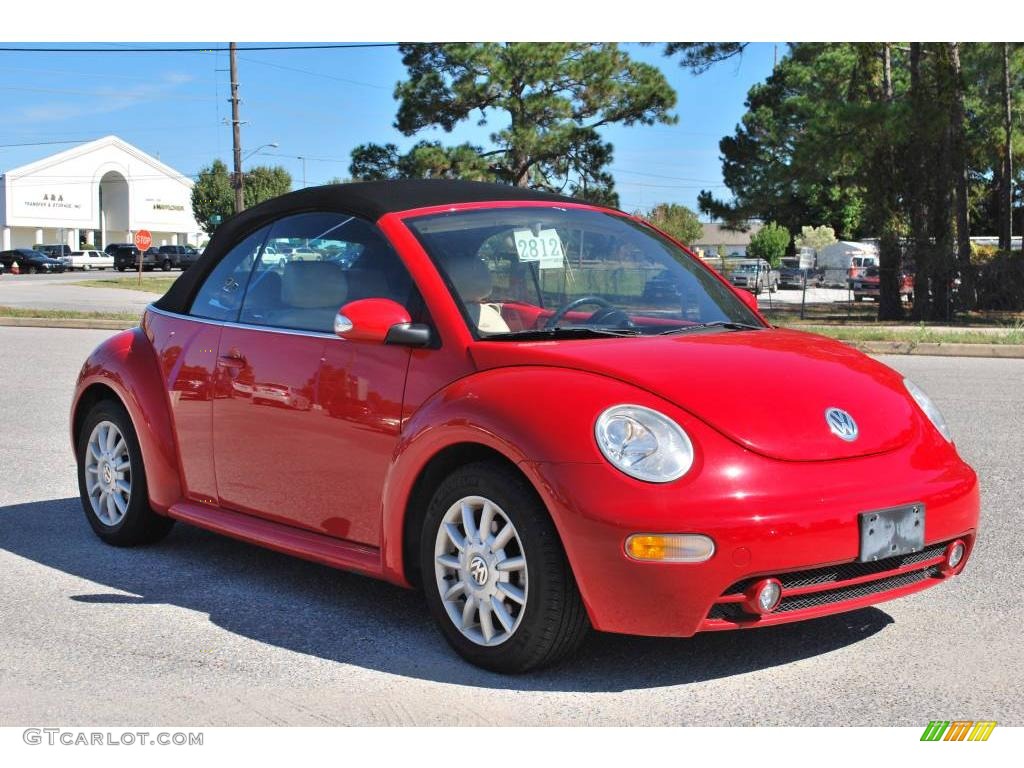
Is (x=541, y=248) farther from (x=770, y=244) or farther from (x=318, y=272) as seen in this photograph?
(x=770, y=244)

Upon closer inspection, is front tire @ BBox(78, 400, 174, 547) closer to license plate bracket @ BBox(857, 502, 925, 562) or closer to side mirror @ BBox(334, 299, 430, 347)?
side mirror @ BBox(334, 299, 430, 347)

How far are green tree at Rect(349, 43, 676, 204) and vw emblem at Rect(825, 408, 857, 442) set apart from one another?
36016 mm

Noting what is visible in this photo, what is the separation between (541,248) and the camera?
4.99 m

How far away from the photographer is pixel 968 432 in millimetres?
9453

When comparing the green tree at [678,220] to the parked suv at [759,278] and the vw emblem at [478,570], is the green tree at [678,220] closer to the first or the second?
the parked suv at [759,278]

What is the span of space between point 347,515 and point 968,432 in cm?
618

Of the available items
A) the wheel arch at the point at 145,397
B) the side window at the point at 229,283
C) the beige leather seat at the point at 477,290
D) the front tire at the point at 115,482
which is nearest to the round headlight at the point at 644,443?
the beige leather seat at the point at 477,290

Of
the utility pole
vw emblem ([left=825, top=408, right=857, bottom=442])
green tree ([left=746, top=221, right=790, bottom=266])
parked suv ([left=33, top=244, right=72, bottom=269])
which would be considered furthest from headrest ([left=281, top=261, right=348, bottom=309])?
green tree ([left=746, top=221, right=790, bottom=266])

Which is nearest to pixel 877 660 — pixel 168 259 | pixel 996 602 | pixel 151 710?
pixel 996 602

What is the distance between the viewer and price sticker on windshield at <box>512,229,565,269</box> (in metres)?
4.93

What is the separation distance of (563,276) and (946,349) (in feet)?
47.3

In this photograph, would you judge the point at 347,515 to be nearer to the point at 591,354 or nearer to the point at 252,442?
the point at 252,442

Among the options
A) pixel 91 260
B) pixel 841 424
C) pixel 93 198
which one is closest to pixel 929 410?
pixel 841 424

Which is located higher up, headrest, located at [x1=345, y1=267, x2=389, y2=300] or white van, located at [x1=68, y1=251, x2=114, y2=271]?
white van, located at [x1=68, y1=251, x2=114, y2=271]
